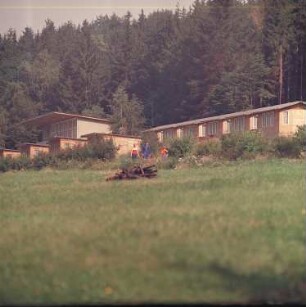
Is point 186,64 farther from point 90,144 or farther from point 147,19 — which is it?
point 90,144

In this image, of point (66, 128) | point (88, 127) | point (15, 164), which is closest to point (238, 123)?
point (88, 127)

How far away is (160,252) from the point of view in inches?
279

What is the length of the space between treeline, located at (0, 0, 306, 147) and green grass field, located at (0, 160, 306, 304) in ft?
108

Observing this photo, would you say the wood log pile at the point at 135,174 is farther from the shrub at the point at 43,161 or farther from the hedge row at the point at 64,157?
the shrub at the point at 43,161

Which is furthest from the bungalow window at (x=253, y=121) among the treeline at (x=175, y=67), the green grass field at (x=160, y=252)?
the green grass field at (x=160, y=252)

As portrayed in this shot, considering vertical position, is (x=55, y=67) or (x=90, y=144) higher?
(x=55, y=67)

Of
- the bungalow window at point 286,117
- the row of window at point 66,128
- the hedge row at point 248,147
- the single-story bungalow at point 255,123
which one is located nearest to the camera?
the hedge row at point 248,147

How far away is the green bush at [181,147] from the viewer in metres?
34.3

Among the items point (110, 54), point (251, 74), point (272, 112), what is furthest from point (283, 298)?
point (110, 54)

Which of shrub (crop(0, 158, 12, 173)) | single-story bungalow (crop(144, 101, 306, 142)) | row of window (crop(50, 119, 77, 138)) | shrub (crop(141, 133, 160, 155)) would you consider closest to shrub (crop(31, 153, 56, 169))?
shrub (crop(0, 158, 12, 173))

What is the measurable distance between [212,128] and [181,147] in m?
16.1

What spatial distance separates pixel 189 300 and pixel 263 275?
0.94m

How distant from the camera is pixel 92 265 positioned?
22.3ft

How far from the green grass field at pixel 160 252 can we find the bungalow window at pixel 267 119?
3405cm
